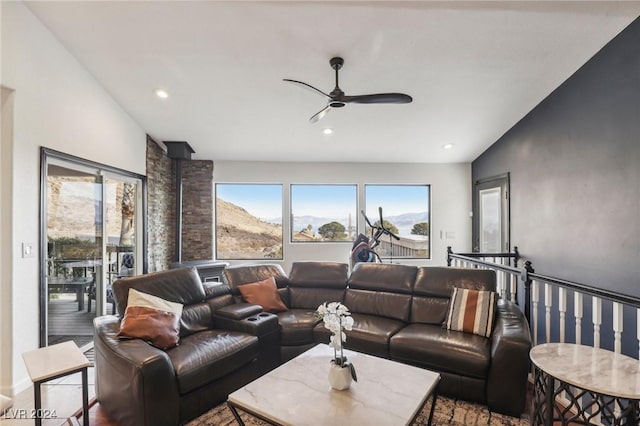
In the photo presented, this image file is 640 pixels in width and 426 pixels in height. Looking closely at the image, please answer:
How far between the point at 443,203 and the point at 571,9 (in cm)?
394

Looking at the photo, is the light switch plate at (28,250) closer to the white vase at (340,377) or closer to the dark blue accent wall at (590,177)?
the white vase at (340,377)

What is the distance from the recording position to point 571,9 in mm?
2641

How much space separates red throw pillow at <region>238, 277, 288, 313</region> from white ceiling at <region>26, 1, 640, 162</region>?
2.34 meters

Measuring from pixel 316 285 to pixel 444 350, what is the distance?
1.63m

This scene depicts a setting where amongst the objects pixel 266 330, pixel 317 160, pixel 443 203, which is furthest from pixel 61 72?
pixel 443 203

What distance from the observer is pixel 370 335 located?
2.87 meters

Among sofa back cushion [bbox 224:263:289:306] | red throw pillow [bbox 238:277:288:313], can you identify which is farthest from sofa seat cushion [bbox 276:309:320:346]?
sofa back cushion [bbox 224:263:289:306]

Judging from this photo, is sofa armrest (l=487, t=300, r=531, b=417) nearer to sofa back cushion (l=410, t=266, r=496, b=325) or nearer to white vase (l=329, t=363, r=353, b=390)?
sofa back cushion (l=410, t=266, r=496, b=325)

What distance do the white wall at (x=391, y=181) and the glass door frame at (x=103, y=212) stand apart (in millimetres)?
1881

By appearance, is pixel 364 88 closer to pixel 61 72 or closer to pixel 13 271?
pixel 61 72

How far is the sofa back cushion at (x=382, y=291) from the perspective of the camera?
10.9ft

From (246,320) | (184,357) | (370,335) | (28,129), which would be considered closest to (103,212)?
(28,129)

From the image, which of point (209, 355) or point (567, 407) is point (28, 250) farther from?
point (567, 407)

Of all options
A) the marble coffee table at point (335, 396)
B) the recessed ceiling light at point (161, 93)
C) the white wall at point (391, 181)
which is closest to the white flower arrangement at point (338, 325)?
the marble coffee table at point (335, 396)
